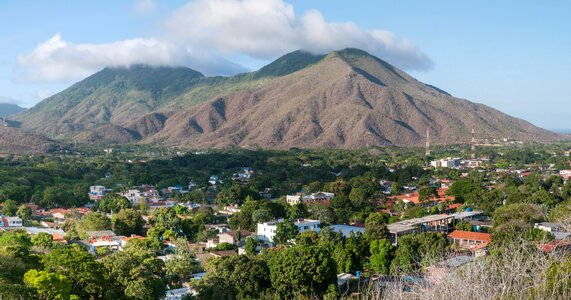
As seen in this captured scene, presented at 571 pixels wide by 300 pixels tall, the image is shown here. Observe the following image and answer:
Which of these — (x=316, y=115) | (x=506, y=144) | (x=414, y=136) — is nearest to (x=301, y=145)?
(x=316, y=115)

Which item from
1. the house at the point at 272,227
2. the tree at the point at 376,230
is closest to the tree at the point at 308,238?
the tree at the point at 376,230

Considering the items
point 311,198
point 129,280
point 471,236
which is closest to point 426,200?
point 311,198

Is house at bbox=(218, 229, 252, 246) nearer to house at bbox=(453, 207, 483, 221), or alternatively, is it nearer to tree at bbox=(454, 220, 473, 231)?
tree at bbox=(454, 220, 473, 231)

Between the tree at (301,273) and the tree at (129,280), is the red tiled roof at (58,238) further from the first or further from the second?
the tree at (301,273)

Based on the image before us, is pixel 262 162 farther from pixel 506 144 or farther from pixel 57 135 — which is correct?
pixel 57 135

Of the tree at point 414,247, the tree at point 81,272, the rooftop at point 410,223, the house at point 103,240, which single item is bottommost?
the house at point 103,240

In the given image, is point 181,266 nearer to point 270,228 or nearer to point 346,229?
point 270,228
